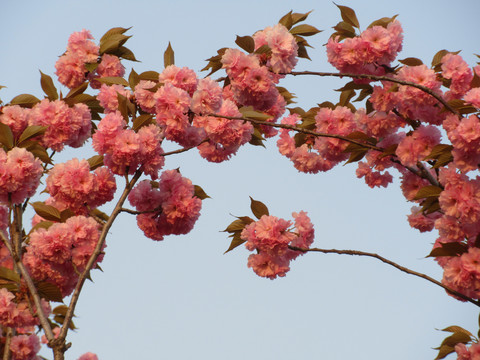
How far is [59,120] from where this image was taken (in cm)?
360

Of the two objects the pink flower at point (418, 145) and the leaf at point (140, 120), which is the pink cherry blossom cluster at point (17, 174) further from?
the pink flower at point (418, 145)

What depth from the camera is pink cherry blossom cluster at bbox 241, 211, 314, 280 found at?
3.79 m

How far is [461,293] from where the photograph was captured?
3496mm

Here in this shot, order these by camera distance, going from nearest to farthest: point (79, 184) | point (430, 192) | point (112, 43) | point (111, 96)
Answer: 1. point (79, 184)
2. point (430, 192)
3. point (111, 96)
4. point (112, 43)

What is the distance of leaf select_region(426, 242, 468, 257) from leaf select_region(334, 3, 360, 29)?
1420 mm

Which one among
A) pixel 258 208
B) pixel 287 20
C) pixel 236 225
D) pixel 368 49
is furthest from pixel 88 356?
pixel 368 49

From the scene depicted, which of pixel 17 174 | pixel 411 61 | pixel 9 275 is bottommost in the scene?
pixel 9 275

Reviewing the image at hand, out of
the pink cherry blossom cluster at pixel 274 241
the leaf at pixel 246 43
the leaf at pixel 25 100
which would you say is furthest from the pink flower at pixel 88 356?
the leaf at pixel 246 43

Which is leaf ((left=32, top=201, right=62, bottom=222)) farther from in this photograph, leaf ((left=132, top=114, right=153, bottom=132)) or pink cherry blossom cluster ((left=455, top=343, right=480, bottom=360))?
pink cherry blossom cluster ((left=455, top=343, right=480, bottom=360))

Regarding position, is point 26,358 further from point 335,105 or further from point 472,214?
point 472,214

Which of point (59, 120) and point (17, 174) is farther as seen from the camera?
point (59, 120)

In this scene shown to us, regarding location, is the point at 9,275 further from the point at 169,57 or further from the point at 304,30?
the point at 304,30

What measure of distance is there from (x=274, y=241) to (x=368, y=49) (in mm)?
1253

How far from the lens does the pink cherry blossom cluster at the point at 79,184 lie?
3.31 m
